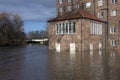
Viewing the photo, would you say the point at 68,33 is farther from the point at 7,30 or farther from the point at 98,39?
the point at 7,30

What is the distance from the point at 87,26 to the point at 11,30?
52.0 m

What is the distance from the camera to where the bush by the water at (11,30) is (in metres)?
91.5

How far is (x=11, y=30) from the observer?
311ft

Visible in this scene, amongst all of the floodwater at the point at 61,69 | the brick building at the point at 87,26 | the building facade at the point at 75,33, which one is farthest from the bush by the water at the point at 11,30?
the floodwater at the point at 61,69

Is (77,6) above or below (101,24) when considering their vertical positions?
above

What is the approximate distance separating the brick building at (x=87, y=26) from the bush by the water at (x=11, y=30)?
1403 inches

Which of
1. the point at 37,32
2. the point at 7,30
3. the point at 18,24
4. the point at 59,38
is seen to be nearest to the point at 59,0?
the point at 59,38

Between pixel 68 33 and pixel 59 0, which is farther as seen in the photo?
pixel 59 0

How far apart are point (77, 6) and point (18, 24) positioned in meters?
44.8

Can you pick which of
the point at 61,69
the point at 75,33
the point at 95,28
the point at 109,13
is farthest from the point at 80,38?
the point at 61,69

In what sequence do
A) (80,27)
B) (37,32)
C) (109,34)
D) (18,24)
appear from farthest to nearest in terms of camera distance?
1. (37,32)
2. (18,24)
3. (109,34)
4. (80,27)

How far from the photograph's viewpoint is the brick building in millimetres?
46816

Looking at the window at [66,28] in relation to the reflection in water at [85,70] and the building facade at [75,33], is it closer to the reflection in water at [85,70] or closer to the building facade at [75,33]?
the building facade at [75,33]

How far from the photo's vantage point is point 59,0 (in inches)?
2532
